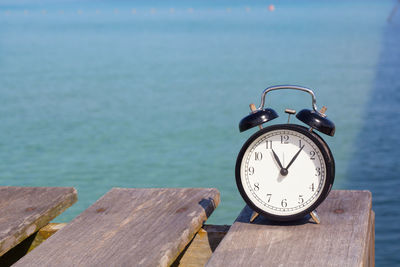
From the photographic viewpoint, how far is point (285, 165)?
5.06 ft

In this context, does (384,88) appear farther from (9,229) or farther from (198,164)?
(9,229)

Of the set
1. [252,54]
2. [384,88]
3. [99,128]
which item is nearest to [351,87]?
[384,88]

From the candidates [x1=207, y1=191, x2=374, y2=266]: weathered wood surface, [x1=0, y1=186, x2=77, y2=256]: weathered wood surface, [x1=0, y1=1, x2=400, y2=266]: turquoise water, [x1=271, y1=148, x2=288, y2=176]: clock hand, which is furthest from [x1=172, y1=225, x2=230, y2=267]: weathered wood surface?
[x1=0, y1=1, x2=400, y2=266]: turquoise water

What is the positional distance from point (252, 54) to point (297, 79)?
183 inches

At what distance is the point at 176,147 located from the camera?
282 inches

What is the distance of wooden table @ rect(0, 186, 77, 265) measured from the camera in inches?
59.2

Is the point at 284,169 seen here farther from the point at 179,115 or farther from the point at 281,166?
the point at 179,115

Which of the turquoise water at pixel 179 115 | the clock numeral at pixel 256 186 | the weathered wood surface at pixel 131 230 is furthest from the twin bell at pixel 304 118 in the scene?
the turquoise water at pixel 179 115

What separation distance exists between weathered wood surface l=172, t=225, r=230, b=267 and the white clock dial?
0.59 feet

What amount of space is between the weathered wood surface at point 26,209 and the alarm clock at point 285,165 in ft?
1.56

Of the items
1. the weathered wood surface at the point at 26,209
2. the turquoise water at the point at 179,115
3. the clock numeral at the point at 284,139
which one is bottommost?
the turquoise water at the point at 179,115

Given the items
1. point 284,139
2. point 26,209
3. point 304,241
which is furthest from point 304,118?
point 26,209

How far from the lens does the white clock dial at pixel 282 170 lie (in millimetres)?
1518

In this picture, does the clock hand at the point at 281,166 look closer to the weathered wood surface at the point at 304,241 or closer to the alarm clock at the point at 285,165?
the alarm clock at the point at 285,165
